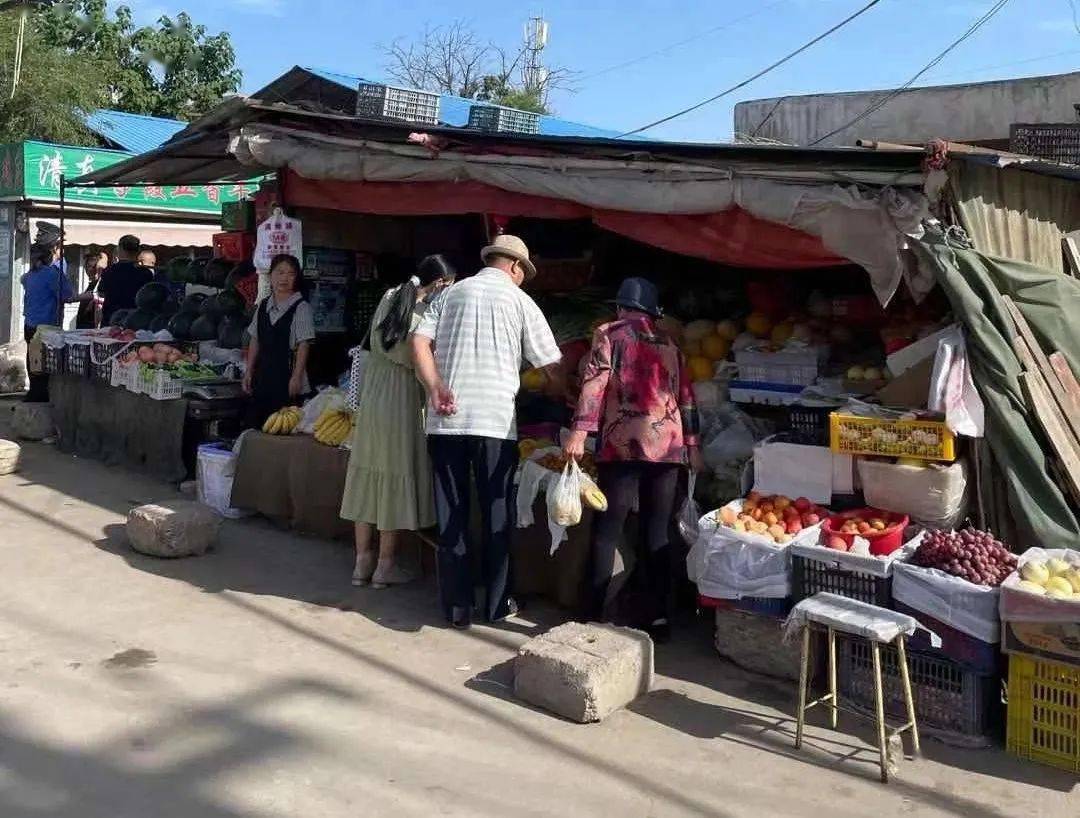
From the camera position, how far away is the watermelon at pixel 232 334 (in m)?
9.16

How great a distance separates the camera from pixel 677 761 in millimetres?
4094

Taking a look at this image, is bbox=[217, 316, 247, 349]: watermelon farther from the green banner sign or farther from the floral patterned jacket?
the green banner sign

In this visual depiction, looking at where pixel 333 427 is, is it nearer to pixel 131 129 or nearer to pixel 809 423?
pixel 809 423

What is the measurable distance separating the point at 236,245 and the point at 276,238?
191 centimetres

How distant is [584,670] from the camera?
4348 millimetres

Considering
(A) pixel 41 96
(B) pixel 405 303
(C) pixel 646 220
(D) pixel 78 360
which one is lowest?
(D) pixel 78 360

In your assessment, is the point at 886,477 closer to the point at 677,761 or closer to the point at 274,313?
the point at 677,761

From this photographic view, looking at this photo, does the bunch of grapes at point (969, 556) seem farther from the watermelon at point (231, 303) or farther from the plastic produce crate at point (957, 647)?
the watermelon at point (231, 303)

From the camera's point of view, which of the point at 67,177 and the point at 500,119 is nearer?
the point at 500,119

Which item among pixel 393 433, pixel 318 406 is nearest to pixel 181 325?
pixel 318 406

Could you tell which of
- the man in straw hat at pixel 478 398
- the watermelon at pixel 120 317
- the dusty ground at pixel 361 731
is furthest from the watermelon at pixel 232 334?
the man in straw hat at pixel 478 398

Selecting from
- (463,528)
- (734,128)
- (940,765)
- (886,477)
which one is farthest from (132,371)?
(734,128)

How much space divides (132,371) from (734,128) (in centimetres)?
1254

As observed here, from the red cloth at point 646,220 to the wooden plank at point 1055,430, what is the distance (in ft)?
Result: 3.65
